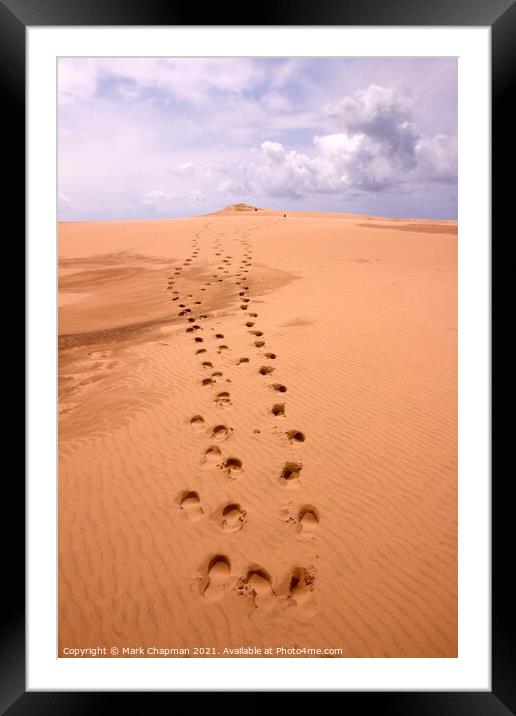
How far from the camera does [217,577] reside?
2.18 m

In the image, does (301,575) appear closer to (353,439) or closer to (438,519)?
(438,519)

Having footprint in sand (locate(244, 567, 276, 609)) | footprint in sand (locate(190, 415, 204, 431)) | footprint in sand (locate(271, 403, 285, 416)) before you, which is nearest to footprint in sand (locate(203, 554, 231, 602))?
footprint in sand (locate(244, 567, 276, 609))

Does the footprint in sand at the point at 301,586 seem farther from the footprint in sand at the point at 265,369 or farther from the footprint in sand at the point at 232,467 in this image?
the footprint in sand at the point at 265,369

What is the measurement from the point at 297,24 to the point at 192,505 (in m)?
3.11

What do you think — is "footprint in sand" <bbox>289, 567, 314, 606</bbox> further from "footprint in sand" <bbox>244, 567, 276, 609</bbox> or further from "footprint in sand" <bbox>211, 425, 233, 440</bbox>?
"footprint in sand" <bbox>211, 425, 233, 440</bbox>

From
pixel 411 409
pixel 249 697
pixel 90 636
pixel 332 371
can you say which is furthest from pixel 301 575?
pixel 332 371

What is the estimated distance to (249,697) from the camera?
1916mm

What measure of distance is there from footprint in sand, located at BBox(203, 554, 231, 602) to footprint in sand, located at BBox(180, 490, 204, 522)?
1.12 feet

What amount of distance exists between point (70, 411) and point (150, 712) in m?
2.85

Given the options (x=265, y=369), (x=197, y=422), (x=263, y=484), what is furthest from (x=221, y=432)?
(x=265, y=369)

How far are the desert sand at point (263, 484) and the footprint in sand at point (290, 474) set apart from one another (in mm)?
18

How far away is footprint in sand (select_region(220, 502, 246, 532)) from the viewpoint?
2438 mm

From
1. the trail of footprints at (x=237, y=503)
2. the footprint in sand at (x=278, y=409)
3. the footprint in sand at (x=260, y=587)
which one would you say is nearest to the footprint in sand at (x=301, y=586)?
the trail of footprints at (x=237, y=503)

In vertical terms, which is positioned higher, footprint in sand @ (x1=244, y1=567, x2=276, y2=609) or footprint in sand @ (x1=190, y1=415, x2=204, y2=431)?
footprint in sand @ (x1=190, y1=415, x2=204, y2=431)
